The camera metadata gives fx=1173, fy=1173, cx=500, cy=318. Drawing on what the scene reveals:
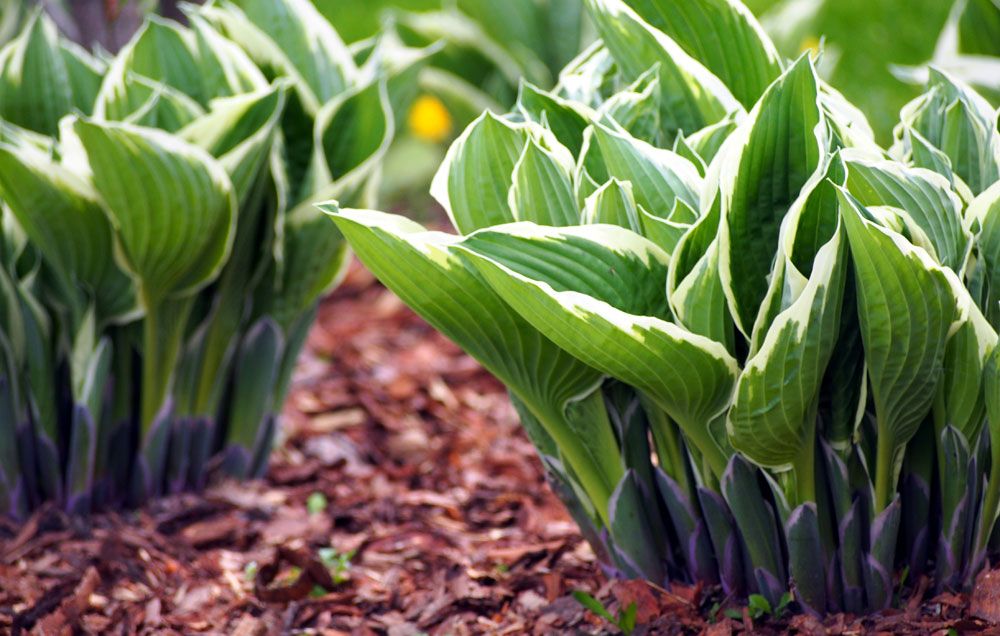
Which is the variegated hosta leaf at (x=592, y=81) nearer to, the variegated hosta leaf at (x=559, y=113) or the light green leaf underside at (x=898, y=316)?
the variegated hosta leaf at (x=559, y=113)

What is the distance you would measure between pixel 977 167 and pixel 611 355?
0.66 m

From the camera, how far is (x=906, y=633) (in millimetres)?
1527

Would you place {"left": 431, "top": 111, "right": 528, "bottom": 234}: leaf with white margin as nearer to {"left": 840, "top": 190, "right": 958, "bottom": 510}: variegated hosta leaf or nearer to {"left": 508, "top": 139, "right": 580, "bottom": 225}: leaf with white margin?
{"left": 508, "top": 139, "right": 580, "bottom": 225}: leaf with white margin

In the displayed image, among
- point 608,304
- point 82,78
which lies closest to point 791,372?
point 608,304

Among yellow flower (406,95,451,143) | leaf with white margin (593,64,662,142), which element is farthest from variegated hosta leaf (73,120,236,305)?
yellow flower (406,95,451,143)

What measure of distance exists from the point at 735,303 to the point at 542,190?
292 millimetres

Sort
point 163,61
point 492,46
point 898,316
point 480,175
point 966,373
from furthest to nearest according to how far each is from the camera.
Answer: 1. point 492,46
2. point 163,61
3. point 480,175
4. point 966,373
5. point 898,316

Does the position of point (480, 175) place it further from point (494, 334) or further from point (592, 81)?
point (592, 81)

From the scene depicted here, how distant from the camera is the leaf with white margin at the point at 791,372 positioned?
4.43ft

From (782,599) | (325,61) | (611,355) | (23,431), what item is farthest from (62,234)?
(782,599)

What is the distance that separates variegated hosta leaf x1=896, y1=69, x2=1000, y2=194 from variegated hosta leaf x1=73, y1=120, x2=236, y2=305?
1.13 m

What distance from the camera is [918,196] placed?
1429 mm

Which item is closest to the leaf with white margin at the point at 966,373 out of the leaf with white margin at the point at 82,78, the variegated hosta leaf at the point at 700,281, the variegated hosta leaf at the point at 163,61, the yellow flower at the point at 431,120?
the variegated hosta leaf at the point at 700,281

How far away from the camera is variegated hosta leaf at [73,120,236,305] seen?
6.29ft
